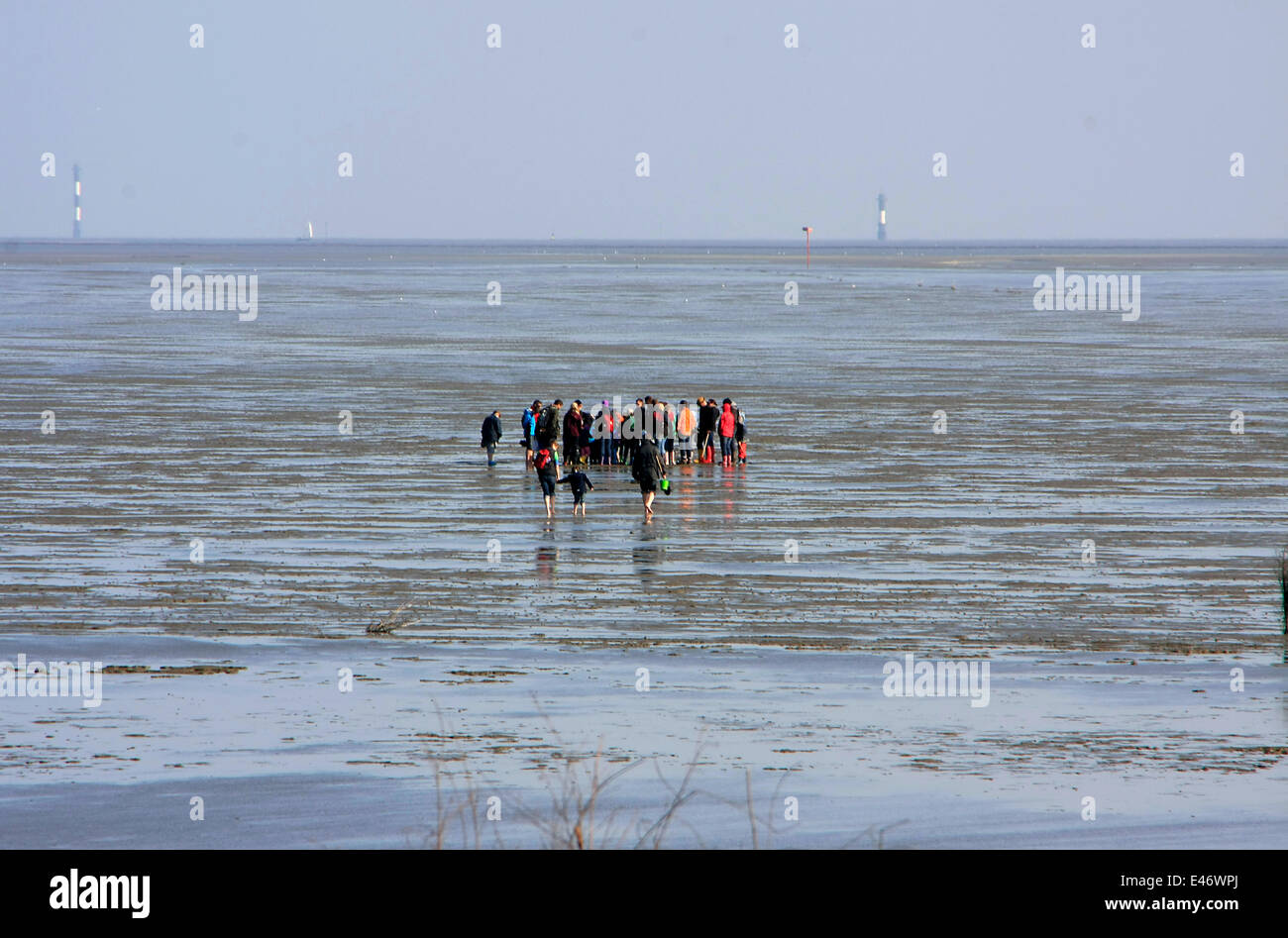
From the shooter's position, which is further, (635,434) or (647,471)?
(635,434)

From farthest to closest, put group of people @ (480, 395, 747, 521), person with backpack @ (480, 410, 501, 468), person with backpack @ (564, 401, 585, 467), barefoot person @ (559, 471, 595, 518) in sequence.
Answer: person with backpack @ (480, 410, 501, 468), group of people @ (480, 395, 747, 521), person with backpack @ (564, 401, 585, 467), barefoot person @ (559, 471, 595, 518)

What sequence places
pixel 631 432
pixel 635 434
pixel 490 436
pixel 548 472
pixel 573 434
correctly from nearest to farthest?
pixel 548 472, pixel 573 434, pixel 490 436, pixel 635 434, pixel 631 432

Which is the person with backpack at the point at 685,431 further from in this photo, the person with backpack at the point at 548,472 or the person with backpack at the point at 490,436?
the person with backpack at the point at 548,472

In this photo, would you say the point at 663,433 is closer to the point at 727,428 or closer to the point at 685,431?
the point at 685,431

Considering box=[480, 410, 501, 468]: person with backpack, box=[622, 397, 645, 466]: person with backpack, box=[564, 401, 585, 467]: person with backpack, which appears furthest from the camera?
box=[480, 410, 501, 468]: person with backpack

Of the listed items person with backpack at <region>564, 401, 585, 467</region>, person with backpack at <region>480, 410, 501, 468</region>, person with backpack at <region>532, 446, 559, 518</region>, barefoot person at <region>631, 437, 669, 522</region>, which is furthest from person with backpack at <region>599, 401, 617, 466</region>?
barefoot person at <region>631, 437, 669, 522</region>

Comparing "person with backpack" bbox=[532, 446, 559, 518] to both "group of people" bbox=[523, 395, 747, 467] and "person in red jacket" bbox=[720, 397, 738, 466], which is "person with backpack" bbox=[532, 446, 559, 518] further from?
"person in red jacket" bbox=[720, 397, 738, 466]

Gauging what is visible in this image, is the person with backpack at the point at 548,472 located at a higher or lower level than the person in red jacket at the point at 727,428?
lower

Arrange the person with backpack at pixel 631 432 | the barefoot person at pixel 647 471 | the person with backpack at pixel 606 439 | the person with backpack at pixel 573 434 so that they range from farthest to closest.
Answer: the person with backpack at pixel 606 439 → the person with backpack at pixel 631 432 → the person with backpack at pixel 573 434 → the barefoot person at pixel 647 471

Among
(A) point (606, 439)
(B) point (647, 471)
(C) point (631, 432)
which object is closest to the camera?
(B) point (647, 471)

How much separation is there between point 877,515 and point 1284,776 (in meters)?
14.3

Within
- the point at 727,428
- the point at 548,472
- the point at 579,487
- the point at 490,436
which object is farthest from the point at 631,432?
the point at 548,472

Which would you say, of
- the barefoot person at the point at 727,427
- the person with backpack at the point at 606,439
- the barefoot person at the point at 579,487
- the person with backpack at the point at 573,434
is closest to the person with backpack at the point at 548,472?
the barefoot person at the point at 579,487
